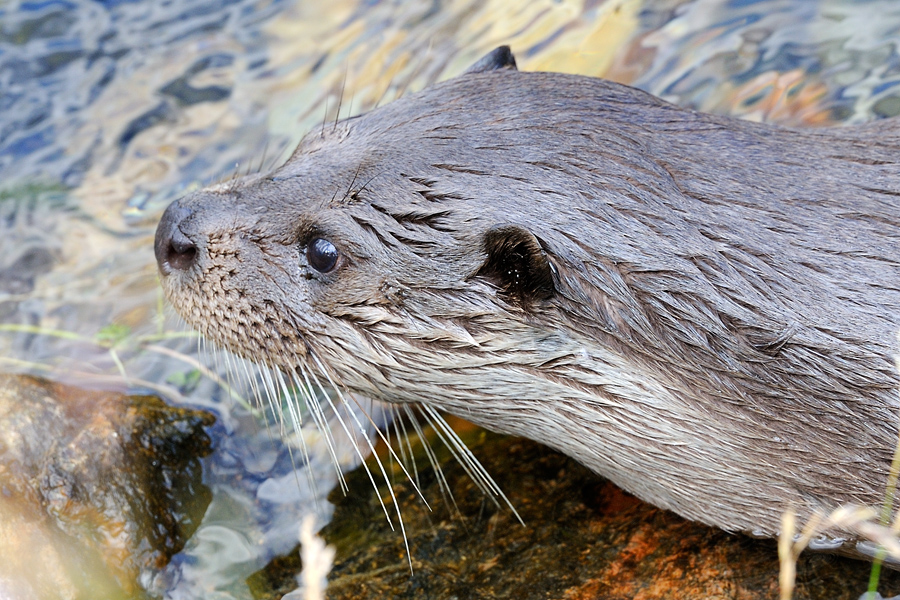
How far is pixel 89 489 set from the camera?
2.57 m

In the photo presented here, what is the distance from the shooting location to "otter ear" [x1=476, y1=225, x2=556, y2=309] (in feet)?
6.79

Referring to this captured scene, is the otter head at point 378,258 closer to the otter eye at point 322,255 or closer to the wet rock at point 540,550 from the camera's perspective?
the otter eye at point 322,255

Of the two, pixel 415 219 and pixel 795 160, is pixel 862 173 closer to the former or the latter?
pixel 795 160

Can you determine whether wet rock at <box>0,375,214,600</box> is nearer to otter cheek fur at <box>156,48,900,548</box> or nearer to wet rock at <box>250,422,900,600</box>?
wet rock at <box>250,422,900,600</box>

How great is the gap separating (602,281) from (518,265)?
0.62 ft

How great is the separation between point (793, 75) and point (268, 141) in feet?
7.31

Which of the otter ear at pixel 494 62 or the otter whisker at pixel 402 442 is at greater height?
the otter ear at pixel 494 62

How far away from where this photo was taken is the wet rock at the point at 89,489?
2.34 meters

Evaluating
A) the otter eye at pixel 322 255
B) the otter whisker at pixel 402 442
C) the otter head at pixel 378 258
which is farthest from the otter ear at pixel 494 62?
the otter whisker at pixel 402 442

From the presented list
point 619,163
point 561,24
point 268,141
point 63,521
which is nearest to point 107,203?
point 268,141

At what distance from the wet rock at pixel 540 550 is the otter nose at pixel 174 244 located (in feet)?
2.79

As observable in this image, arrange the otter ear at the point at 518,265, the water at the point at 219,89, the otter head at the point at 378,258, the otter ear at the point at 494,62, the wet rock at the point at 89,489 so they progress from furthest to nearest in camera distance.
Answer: the water at the point at 219,89
the otter ear at the point at 494,62
the wet rock at the point at 89,489
the otter head at the point at 378,258
the otter ear at the point at 518,265

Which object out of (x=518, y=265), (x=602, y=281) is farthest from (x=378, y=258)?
(x=602, y=281)

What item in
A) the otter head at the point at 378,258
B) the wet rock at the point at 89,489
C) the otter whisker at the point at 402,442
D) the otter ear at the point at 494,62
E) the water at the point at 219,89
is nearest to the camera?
the otter head at the point at 378,258
